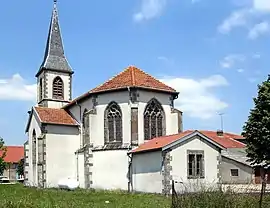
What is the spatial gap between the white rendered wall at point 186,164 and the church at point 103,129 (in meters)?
5.05

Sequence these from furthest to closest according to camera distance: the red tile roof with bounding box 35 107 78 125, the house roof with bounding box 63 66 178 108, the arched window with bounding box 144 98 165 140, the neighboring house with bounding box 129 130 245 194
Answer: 1. the red tile roof with bounding box 35 107 78 125
2. the arched window with bounding box 144 98 165 140
3. the house roof with bounding box 63 66 178 108
4. the neighboring house with bounding box 129 130 245 194

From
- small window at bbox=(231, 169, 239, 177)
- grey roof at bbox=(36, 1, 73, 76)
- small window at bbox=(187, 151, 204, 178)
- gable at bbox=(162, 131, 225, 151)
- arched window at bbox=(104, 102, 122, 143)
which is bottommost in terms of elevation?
small window at bbox=(231, 169, 239, 177)

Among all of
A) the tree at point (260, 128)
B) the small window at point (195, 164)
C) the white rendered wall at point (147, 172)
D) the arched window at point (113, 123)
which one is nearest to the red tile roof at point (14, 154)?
the arched window at point (113, 123)

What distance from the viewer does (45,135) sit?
38.5 metres

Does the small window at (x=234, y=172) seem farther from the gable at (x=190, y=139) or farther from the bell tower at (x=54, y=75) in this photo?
the bell tower at (x=54, y=75)

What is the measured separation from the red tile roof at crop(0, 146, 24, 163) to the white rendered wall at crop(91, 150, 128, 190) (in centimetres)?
5189

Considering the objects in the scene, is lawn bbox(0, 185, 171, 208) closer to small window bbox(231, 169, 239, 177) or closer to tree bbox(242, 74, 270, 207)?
tree bbox(242, 74, 270, 207)

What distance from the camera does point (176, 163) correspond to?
3016 cm

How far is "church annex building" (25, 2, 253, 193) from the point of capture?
101ft

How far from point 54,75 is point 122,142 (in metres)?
16.2

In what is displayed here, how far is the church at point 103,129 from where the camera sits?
35.1 meters

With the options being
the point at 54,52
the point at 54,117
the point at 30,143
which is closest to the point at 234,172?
the point at 54,117

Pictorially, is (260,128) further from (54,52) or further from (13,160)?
(13,160)

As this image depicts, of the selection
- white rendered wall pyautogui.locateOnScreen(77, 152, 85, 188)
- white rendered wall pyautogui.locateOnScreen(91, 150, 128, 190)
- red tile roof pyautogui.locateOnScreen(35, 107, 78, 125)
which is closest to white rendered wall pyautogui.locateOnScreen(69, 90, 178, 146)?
white rendered wall pyautogui.locateOnScreen(91, 150, 128, 190)
